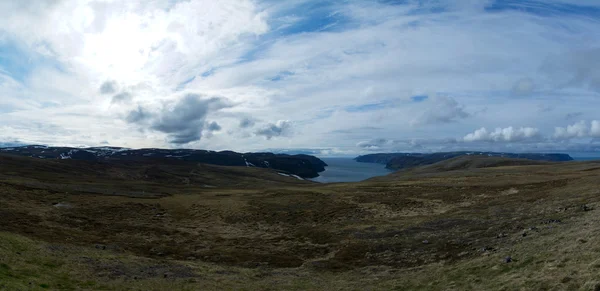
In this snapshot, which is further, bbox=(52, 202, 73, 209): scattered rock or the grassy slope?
bbox=(52, 202, 73, 209): scattered rock

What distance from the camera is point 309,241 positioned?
37.2 m

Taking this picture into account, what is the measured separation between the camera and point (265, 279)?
1016 inches

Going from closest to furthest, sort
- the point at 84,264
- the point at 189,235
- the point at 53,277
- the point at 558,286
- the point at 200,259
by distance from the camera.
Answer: the point at 558,286
the point at 53,277
the point at 84,264
the point at 200,259
the point at 189,235

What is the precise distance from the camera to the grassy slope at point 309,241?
66.4 ft

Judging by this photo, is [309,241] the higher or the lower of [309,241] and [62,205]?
the lower

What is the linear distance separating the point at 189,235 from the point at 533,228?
108 ft

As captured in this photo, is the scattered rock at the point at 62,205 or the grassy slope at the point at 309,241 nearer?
the grassy slope at the point at 309,241

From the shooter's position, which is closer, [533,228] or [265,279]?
[265,279]

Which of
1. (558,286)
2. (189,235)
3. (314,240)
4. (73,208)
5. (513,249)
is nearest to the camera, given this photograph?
(558,286)

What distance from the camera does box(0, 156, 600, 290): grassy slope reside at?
20.2m

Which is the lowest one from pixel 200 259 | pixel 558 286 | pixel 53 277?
pixel 200 259

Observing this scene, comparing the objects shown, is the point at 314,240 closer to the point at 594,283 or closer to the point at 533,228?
the point at 533,228

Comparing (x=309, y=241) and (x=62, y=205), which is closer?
(x=309, y=241)

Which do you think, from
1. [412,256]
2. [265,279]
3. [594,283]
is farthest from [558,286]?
[265,279]
